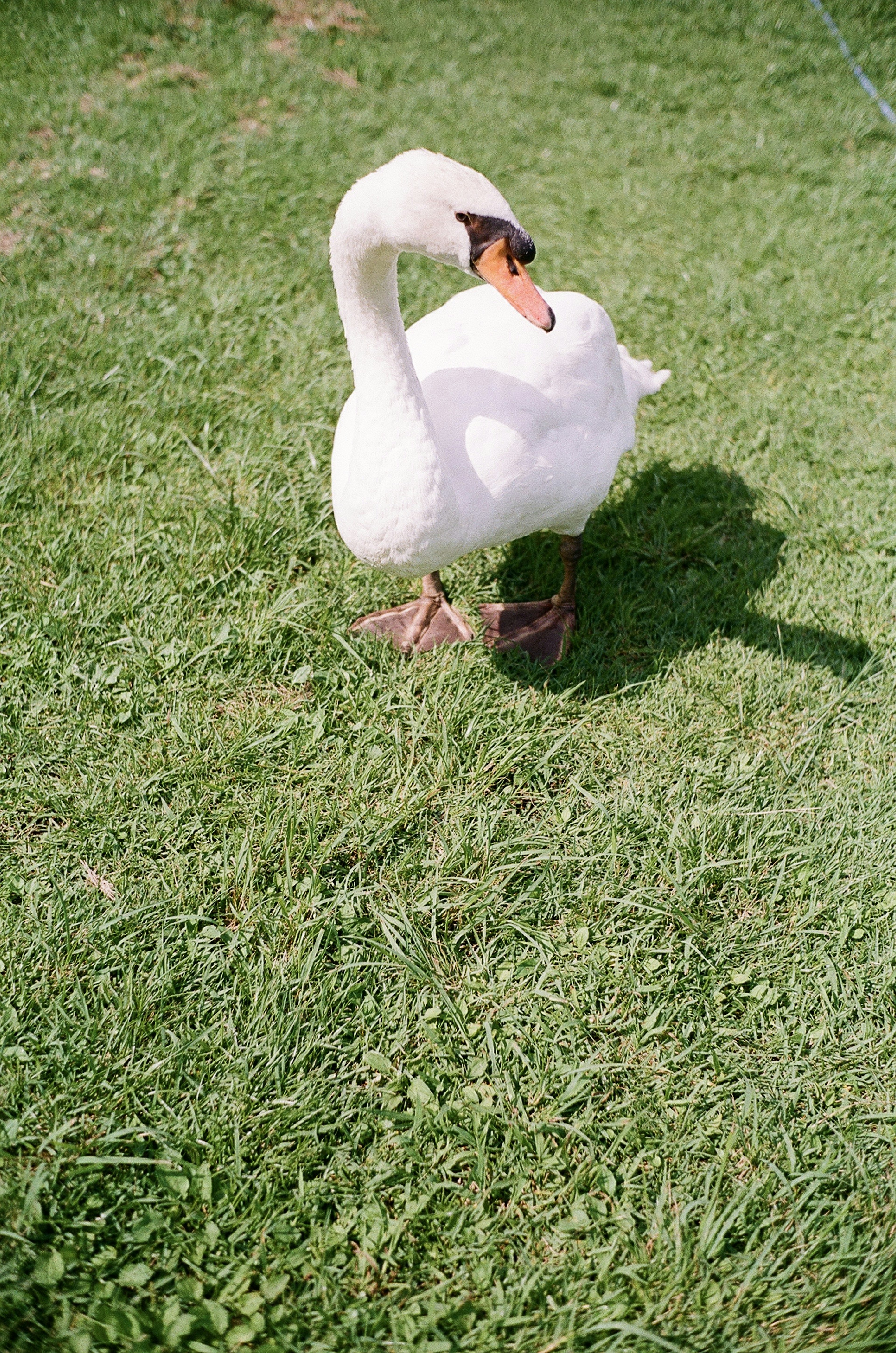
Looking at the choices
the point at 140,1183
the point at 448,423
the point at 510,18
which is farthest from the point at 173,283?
the point at 510,18

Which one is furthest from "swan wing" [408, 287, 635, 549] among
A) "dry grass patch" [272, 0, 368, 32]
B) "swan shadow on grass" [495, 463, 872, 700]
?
"dry grass patch" [272, 0, 368, 32]

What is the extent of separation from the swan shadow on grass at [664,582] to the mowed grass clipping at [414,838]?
0.07 ft

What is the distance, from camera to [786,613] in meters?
3.46

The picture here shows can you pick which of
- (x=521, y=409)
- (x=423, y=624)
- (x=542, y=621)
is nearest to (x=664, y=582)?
(x=542, y=621)

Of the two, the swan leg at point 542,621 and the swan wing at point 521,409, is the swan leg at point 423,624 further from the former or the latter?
the swan wing at point 521,409

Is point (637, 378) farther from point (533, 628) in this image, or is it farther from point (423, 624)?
point (423, 624)

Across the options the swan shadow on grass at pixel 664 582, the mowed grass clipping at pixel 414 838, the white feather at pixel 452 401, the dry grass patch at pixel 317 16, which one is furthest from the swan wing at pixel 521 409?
the dry grass patch at pixel 317 16

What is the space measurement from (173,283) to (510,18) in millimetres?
4874

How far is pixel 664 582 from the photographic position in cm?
357

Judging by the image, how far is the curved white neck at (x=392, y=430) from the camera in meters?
2.34

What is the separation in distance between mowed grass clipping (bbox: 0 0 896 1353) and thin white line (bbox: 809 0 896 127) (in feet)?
8.55

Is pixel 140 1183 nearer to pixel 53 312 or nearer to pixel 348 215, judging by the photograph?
pixel 348 215

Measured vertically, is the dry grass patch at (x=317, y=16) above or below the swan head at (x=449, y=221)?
above

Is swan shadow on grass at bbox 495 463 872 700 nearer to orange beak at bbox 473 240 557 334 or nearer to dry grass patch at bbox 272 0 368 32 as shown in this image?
orange beak at bbox 473 240 557 334
